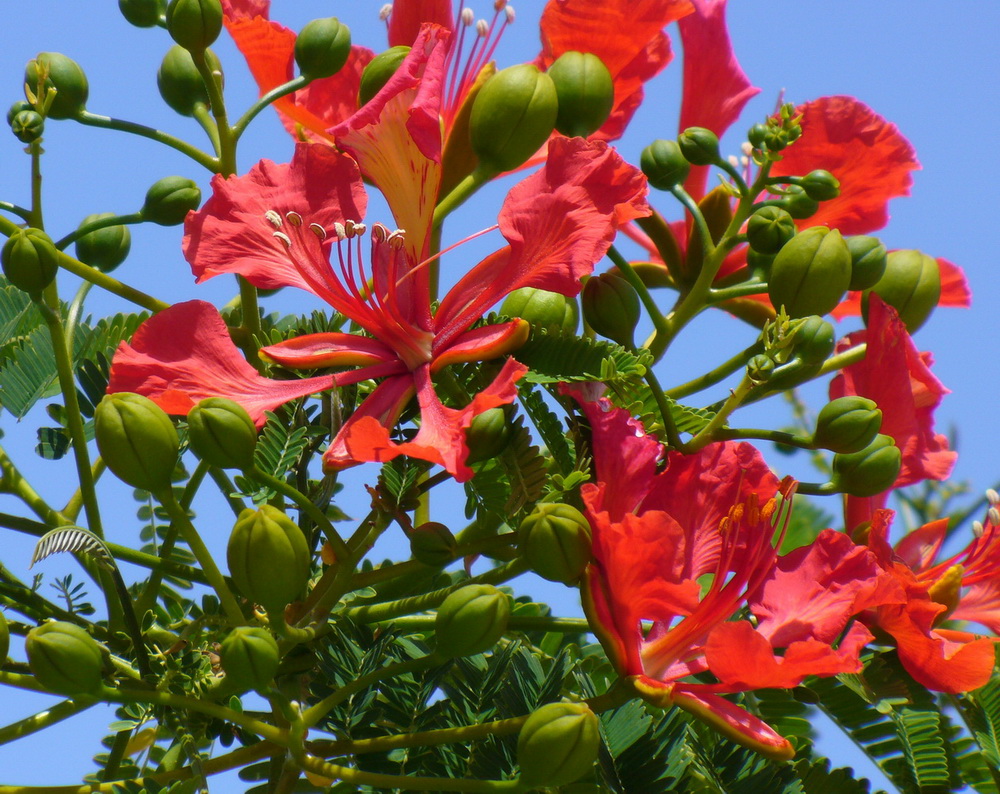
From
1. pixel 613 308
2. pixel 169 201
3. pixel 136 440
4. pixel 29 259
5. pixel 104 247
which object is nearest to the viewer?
pixel 136 440

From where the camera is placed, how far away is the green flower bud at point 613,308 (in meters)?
1.69

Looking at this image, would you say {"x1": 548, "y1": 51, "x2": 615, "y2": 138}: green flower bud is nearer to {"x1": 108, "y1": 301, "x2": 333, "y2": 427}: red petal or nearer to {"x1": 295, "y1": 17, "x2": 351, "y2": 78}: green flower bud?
{"x1": 295, "y1": 17, "x2": 351, "y2": 78}: green flower bud

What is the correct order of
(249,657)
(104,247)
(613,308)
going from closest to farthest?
1. (249,657)
2. (613,308)
3. (104,247)

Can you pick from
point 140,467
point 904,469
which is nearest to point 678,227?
point 904,469

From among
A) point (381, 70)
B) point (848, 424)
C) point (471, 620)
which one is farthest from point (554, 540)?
point (381, 70)

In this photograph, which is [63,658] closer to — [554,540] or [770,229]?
[554,540]

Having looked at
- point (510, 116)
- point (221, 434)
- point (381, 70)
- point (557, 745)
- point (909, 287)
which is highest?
point (381, 70)

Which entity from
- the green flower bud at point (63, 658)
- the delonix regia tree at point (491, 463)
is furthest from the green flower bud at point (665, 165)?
the green flower bud at point (63, 658)

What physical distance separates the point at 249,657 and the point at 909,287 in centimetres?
107

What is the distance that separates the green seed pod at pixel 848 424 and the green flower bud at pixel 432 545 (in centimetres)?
50

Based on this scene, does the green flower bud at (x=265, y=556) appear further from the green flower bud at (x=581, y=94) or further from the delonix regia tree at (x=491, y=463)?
the green flower bud at (x=581, y=94)

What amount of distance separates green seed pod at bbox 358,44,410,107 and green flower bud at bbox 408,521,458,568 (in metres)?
0.60

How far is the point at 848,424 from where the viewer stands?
1.65m

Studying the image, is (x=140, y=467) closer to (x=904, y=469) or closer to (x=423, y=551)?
(x=423, y=551)
